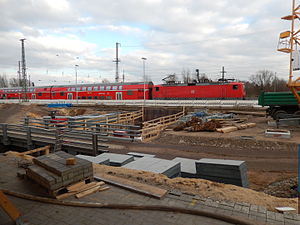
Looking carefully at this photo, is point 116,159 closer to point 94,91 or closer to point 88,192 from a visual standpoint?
point 88,192

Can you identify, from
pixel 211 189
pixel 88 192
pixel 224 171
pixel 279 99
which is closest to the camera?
pixel 88 192

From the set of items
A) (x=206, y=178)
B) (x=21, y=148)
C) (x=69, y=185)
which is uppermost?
(x=69, y=185)

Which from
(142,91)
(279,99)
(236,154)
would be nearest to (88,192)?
(236,154)

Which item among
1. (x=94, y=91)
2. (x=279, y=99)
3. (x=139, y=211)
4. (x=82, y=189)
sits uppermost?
(x=94, y=91)

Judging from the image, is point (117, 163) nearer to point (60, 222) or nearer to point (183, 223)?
point (60, 222)

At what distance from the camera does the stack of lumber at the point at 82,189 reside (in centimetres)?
532

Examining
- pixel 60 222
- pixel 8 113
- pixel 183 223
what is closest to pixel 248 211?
pixel 183 223

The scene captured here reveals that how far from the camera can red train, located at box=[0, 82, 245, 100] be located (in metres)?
32.0

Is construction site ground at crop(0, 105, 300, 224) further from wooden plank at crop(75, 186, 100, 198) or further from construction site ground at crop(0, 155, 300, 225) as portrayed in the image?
wooden plank at crop(75, 186, 100, 198)

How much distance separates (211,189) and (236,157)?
6.60m

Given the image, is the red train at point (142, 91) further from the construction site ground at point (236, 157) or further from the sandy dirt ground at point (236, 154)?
the sandy dirt ground at point (236, 154)

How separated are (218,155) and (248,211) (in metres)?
7.81

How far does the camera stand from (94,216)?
454 cm

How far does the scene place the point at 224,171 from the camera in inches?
266
